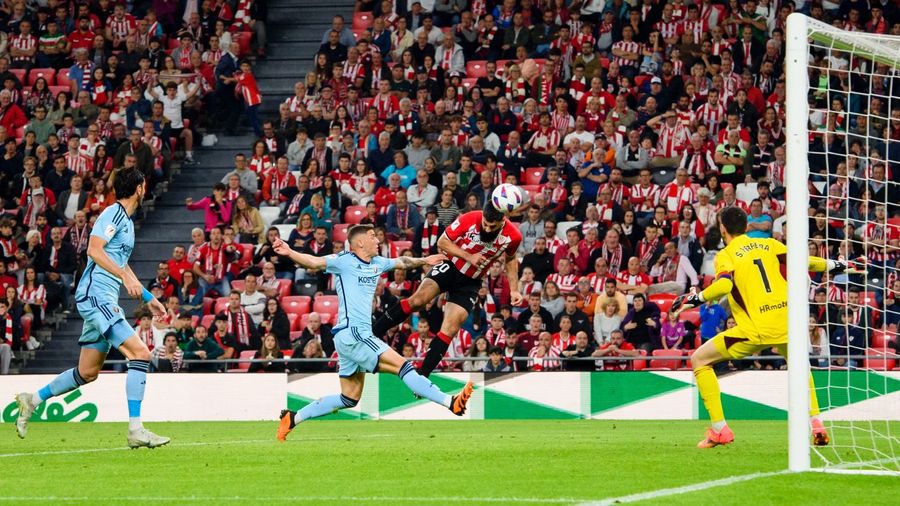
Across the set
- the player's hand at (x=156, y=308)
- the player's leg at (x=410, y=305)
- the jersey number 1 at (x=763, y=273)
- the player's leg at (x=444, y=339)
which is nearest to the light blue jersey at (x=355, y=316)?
the player's hand at (x=156, y=308)

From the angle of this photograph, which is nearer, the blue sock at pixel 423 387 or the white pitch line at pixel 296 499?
the white pitch line at pixel 296 499

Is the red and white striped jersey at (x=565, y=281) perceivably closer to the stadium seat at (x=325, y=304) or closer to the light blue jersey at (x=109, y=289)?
the stadium seat at (x=325, y=304)

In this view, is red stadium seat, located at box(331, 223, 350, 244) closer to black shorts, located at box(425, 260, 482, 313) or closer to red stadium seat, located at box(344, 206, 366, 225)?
red stadium seat, located at box(344, 206, 366, 225)

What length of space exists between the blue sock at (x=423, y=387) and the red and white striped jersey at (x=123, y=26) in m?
20.3

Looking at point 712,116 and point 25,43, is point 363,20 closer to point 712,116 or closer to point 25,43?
point 25,43

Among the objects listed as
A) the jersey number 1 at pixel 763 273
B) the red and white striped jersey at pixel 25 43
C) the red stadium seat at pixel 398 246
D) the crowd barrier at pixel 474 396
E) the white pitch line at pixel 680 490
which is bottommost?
the crowd barrier at pixel 474 396

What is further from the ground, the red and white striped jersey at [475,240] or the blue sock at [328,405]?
the red and white striped jersey at [475,240]

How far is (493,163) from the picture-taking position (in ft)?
80.3

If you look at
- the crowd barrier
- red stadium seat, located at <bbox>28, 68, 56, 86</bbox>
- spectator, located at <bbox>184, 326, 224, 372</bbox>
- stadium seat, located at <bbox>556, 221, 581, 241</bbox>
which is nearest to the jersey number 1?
the crowd barrier

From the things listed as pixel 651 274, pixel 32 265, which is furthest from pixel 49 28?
pixel 651 274

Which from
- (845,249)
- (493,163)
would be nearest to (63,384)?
(845,249)

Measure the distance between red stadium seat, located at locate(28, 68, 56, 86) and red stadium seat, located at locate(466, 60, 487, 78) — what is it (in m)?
9.80

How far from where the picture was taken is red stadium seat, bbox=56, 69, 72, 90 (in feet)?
98.9

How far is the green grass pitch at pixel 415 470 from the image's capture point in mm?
8148
